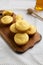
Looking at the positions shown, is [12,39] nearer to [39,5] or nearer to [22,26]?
[22,26]

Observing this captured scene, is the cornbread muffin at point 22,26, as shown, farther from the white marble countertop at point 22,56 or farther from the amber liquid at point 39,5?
the amber liquid at point 39,5

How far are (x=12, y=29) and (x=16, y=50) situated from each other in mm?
73

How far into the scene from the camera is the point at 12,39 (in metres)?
0.51

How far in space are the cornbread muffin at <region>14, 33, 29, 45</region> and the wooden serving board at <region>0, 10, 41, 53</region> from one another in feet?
0.06

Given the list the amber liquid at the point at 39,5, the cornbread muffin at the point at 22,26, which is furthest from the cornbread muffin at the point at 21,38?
the amber liquid at the point at 39,5

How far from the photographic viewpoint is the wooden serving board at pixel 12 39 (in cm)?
Answer: 48

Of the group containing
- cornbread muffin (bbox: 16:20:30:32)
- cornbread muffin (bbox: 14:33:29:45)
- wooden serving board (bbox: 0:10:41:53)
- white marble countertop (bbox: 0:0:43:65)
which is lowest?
white marble countertop (bbox: 0:0:43:65)

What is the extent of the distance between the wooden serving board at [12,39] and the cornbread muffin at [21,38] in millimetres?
17

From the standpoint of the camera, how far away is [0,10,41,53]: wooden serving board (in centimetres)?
48

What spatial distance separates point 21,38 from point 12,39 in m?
0.05

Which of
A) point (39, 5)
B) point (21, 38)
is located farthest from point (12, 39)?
point (39, 5)

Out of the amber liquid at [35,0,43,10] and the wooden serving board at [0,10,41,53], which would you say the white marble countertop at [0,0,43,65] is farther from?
the amber liquid at [35,0,43,10]

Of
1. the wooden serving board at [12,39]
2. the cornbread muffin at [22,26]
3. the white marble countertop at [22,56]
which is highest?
the cornbread muffin at [22,26]

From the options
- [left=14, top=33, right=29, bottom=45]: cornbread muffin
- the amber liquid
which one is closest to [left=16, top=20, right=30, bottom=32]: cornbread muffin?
[left=14, top=33, right=29, bottom=45]: cornbread muffin
